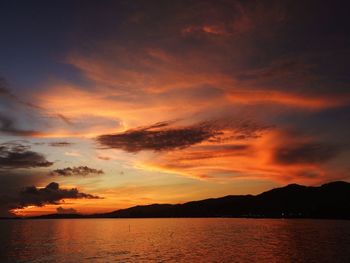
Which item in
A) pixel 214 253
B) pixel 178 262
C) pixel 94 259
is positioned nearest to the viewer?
pixel 178 262

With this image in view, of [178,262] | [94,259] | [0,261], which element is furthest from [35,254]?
[178,262]

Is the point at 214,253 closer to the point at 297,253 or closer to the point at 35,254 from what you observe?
the point at 297,253

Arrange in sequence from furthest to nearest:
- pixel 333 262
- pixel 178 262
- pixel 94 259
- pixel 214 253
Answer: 1. pixel 214 253
2. pixel 94 259
3. pixel 178 262
4. pixel 333 262

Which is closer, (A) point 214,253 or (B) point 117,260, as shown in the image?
(B) point 117,260

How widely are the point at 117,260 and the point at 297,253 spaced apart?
160ft

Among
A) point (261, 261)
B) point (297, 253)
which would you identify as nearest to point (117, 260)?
point (261, 261)

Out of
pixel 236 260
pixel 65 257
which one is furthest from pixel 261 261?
pixel 65 257

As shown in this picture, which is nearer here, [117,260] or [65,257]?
[117,260]

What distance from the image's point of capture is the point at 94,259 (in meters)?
93.5

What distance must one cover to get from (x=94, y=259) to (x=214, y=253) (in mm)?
33044

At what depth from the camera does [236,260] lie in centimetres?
8762

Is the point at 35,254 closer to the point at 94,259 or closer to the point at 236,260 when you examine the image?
the point at 94,259

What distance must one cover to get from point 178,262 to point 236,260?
1434cm

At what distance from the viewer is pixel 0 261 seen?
9425 cm
